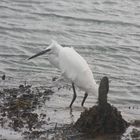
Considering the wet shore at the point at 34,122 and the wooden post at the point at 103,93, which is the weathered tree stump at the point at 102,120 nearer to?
the wooden post at the point at 103,93

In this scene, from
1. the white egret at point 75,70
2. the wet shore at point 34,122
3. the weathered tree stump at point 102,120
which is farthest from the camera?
the white egret at point 75,70

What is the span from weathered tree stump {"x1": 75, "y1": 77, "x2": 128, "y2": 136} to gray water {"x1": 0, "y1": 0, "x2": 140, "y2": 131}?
4.29ft

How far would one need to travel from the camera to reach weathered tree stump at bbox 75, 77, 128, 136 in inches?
314

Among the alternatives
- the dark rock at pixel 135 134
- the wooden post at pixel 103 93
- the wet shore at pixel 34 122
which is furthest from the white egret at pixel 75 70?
the dark rock at pixel 135 134

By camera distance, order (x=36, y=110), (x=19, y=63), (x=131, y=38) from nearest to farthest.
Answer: (x=36, y=110)
(x=19, y=63)
(x=131, y=38)

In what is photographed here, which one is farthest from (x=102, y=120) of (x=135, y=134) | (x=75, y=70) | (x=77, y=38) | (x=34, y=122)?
(x=77, y=38)

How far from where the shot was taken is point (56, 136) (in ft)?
25.1

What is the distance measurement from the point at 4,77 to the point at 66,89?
50.9 inches

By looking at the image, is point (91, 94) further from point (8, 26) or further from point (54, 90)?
point (8, 26)

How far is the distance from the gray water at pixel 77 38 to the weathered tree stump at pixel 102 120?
1.31m

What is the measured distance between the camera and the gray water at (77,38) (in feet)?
37.0

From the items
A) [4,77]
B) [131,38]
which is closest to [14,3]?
[131,38]

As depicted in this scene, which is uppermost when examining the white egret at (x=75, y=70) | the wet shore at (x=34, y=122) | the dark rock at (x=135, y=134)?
the white egret at (x=75, y=70)

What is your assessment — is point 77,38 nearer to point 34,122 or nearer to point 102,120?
point 34,122
